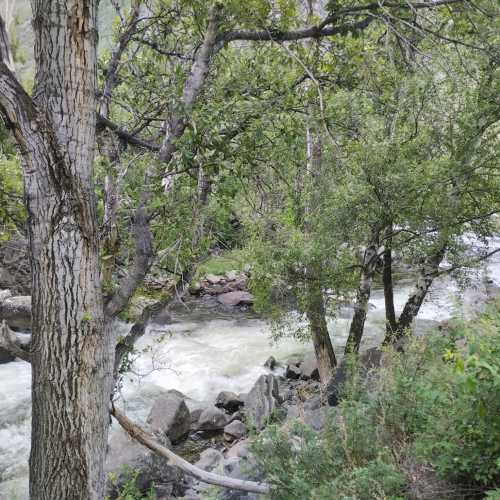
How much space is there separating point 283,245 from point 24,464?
6292 mm

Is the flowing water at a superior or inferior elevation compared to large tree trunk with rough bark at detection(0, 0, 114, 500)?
inferior

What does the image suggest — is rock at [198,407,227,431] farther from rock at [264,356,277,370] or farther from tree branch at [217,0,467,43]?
tree branch at [217,0,467,43]

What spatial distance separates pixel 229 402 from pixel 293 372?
2.42 meters

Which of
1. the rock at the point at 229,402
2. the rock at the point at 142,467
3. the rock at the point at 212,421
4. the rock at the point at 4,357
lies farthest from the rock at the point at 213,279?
the rock at the point at 142,467

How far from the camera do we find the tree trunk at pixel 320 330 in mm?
10023

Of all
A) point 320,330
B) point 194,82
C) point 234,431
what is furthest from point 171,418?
point 194,82

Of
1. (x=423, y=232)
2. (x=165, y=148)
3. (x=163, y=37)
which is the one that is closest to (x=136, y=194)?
(x=165, y=148)

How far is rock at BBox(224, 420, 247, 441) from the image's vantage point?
9.65 meters

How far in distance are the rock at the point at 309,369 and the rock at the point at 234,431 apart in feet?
10.5

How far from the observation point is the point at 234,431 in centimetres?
968

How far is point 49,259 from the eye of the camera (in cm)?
316

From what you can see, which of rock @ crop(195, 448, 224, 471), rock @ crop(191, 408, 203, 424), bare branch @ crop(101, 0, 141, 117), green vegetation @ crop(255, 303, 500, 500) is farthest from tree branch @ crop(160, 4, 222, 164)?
rock @ crop(191, 408, 203, 424)

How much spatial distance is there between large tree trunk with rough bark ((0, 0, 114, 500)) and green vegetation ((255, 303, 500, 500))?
1625 millimetres

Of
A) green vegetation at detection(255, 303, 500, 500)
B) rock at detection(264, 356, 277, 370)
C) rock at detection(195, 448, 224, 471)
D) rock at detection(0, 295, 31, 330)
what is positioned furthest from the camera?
rock at detection(0, 295, 31, 330)
